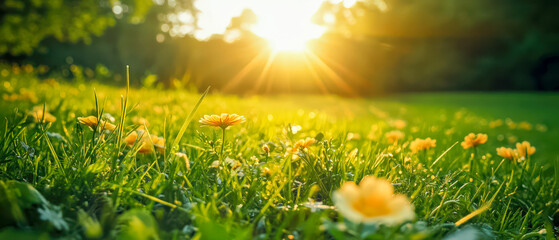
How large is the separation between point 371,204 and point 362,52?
660 inches

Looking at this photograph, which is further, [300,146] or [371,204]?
[300,146]

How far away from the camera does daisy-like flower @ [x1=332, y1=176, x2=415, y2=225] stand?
0.47 m

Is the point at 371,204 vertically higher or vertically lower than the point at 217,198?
higher

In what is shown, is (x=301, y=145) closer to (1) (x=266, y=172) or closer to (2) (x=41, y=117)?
(1) (x=266, y=172)

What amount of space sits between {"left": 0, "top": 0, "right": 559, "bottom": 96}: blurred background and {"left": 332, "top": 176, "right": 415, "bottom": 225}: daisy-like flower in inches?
529

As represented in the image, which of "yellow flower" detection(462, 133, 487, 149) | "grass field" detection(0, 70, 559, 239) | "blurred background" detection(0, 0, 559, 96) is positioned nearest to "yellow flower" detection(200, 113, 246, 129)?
"grass field" detection(0, 70, 559, 239)

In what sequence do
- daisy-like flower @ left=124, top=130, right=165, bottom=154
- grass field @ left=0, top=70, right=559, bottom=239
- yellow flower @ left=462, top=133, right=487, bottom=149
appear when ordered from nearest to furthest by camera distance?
grass field @ left=0, top=70, right=559, bottom=239 < daisy-like flower @ left=124, top=130, right=165, bottom=154 < yellow flower @ left=462, top=133, right=487, bottom=149

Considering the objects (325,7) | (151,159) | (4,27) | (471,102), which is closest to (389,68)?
(325,7)

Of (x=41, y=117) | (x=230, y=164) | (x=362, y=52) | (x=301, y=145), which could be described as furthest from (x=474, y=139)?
(x=362, y=52)

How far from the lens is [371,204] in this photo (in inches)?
20.1

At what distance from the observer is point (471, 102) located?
12.0m

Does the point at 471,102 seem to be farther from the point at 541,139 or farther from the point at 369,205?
the point at 369,205

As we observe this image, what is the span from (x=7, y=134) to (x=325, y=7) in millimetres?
20949

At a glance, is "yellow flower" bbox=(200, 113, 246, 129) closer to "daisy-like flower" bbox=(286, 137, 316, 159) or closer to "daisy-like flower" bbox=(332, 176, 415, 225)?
"daisy-like flower" bbox=(286, 137, 316, 159)
